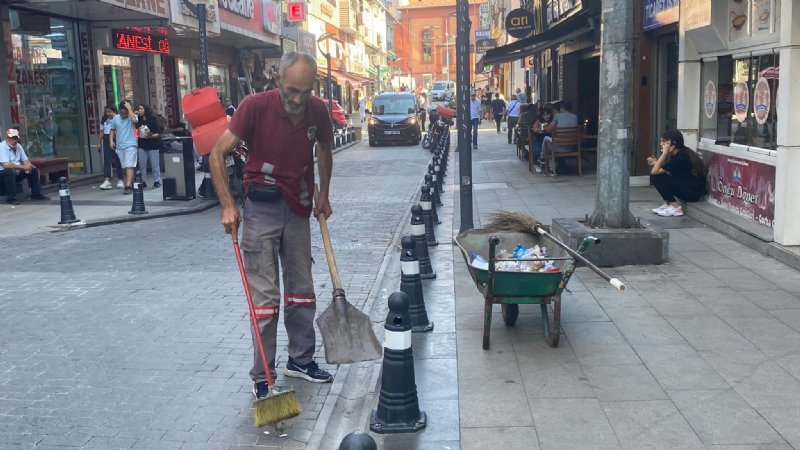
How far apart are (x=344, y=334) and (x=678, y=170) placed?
24.1 ft

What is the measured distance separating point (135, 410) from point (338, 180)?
14.1 metres

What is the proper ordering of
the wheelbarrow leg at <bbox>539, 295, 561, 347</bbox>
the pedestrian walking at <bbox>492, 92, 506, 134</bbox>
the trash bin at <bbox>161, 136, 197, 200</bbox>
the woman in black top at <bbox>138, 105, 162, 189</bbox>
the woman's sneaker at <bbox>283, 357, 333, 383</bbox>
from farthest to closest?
the pedestrian walking at <bbox>492, 92, 506, 134</bbox>
the woman in black top at <bbox>138, 105, 162, 189</bbox>
the trash bin at <bbox>161, 136, 197, 200</bbox>
the wheelbarrow leg at <bbox>539, 295, 561, 347</bbox>
the woman's sneaker at <bbox>283, 357, 333, 383</bbox>

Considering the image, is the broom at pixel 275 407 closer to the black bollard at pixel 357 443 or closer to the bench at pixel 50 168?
the black bollard at pixel 357 443

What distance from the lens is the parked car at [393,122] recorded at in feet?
101

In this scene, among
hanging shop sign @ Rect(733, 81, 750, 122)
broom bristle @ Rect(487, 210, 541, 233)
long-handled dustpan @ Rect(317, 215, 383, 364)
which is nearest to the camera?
long-handled dustpan @ Rect(317, 215, 383, 364)

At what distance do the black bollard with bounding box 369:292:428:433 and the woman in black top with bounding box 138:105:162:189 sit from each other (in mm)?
13245

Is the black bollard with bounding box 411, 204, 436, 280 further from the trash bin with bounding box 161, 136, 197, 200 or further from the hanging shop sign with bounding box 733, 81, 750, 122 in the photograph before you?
the trash bin with bounding box 161, 136, 197, 200

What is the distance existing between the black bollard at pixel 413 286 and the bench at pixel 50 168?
40.6 ft

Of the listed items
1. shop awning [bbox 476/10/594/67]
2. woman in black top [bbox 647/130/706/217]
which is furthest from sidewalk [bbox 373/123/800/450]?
shop awning [bbox 476/10/594/67]

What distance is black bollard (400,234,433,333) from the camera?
630 cm

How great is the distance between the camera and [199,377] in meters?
5.48

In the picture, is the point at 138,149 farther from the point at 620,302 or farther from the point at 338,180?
the point at 620,302

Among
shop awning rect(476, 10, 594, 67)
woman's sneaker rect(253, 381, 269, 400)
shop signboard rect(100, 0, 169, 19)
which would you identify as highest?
shop signboard rect(100, 0, 169, 19)

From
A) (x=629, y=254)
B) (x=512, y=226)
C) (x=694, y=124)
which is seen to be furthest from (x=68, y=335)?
(x=694, y=124)
